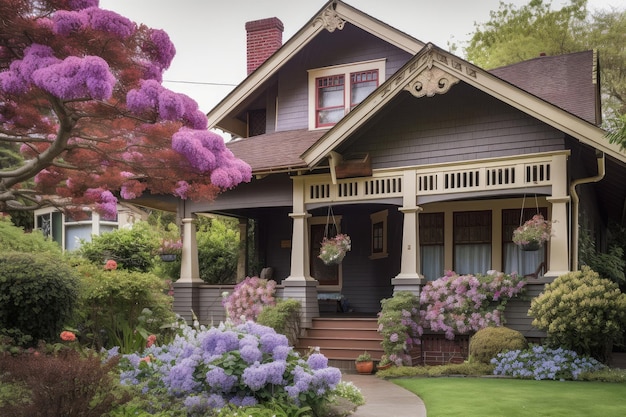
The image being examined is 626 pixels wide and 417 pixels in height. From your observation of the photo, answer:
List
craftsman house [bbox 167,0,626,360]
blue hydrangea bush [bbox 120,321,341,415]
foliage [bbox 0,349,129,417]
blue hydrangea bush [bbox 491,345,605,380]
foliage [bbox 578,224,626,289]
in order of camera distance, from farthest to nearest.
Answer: foliage [bbox 578,224,626,289] < craftsman house [bbox 167,0,626,360] < blue hydrangea bush [bbox 491,345,605,380] < blue hydrangea bush [bbox 120,321,341,415] < foliage [bbox 0,349,129,417]

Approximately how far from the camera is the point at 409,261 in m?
13.9

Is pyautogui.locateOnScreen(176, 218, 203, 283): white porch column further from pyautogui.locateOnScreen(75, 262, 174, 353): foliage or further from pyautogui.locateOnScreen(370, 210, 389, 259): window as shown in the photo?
pyautogui.locateOnScreen(75, 262, 174, 353): foliage

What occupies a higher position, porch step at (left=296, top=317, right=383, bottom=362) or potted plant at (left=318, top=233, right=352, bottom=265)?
potted plant at (left=318, top=233, right=352, bottom=265)

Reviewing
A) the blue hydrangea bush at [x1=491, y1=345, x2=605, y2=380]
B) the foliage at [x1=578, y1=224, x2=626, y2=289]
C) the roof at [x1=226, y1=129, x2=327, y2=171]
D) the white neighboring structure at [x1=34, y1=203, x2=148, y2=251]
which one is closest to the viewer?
the blue hydrangea bush at [x1=491, y1=345, x2=605, y2=380]

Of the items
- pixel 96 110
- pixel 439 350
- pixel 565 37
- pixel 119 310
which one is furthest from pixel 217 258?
pixel 565 37

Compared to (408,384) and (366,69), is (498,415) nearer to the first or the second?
(408,384)

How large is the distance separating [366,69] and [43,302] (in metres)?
9.86

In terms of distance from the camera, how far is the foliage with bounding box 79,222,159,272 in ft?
60.8

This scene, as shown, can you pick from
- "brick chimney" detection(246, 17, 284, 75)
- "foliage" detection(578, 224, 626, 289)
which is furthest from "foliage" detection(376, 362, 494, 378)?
"brick chimney" detection(246, 17, 284, 75)

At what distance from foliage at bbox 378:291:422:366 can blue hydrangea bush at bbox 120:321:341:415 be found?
5.59 metres

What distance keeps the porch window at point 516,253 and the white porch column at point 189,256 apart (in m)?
7.14

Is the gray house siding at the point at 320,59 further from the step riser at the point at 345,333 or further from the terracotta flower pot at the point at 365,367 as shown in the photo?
the terracotta flower pot at the point at 365,367

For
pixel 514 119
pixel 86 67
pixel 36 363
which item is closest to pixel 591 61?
pixel 514 119

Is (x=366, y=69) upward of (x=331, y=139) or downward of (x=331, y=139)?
upward
